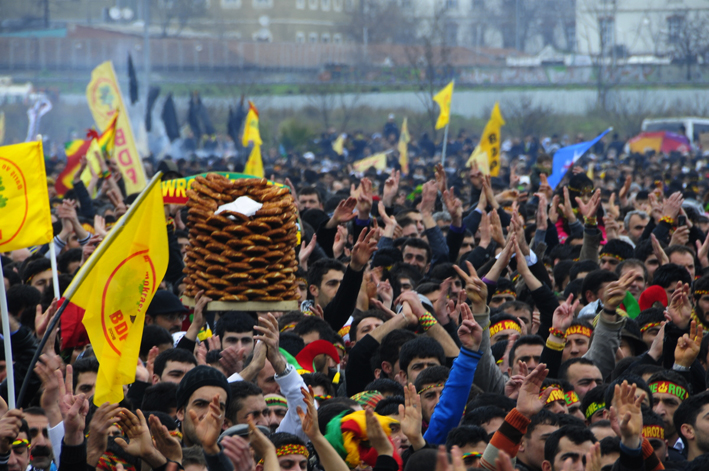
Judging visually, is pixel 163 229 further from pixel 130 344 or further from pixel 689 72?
pixel 689 72

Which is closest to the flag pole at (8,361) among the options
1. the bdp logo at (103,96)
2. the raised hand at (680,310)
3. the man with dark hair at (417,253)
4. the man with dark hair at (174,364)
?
the man with dark hair at (174,364)

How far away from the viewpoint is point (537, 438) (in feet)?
16.9

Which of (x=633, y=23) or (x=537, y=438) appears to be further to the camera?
(x=633, y=23)

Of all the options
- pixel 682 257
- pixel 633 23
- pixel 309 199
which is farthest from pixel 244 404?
pixel 633 23

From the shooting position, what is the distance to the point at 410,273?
27.3ft

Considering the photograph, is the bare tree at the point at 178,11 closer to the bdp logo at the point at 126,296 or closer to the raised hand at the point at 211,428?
the bdp logo at the point at 126,296

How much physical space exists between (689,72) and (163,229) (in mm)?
43389

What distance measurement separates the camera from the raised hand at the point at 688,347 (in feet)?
19.5

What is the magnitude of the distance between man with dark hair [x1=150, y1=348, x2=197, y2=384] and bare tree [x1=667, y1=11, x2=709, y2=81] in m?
42.7

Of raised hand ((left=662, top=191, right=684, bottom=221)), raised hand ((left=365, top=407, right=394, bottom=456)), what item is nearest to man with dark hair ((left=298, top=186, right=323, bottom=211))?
raised hand ((left=662, top=191, right=684, bottom=221))

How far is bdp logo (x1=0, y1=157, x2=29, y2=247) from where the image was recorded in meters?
6.51

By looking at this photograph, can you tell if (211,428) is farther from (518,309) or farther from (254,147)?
(254,147)

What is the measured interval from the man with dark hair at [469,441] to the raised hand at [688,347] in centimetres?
177

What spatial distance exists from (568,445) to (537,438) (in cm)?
38
